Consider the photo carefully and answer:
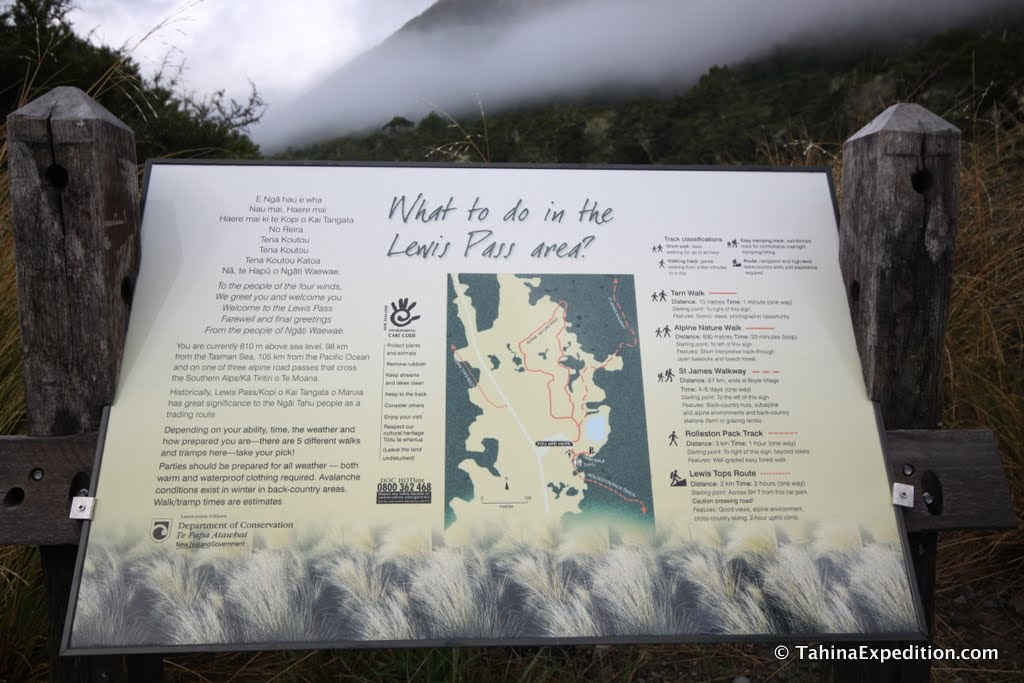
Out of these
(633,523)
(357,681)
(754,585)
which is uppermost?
(633,523)

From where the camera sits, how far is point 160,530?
1.48 m

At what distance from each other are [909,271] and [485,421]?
1.16 metres

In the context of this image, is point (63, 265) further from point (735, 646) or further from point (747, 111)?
point (747, 111)

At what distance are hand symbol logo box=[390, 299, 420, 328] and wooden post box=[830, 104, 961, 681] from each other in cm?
118

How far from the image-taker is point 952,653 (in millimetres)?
2375

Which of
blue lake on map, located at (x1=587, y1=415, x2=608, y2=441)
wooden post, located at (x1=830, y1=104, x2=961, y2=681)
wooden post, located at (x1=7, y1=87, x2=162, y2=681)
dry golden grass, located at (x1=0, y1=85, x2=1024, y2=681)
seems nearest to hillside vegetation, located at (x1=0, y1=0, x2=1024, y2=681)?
dry golden grass, located at (x1=0, y1=85, x2=1024, y2=681)

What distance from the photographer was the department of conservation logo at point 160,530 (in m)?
1.48

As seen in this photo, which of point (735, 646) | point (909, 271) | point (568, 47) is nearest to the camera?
point (909, 271)

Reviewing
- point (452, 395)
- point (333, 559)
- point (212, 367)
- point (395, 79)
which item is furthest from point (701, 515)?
point (395, 79)

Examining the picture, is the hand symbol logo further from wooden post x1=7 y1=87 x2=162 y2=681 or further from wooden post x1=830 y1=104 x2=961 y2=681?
wooden post x1=830 y1=104 x2=961 y2=681

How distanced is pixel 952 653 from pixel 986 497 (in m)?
1.08

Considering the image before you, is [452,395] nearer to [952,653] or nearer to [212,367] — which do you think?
[212,367]

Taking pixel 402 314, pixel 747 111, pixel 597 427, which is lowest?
pixel 597 427

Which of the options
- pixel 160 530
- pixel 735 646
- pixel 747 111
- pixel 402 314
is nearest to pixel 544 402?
pixel 402 314
